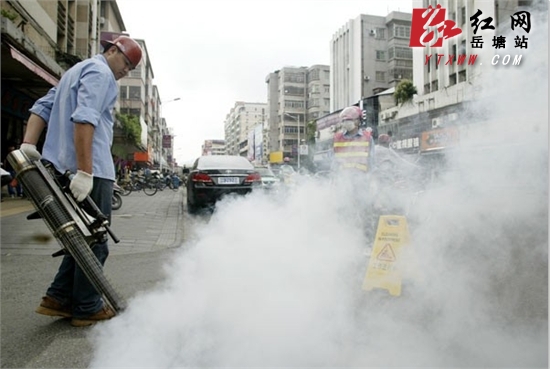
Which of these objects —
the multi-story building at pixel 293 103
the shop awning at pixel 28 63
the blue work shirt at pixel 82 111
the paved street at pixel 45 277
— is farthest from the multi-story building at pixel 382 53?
the blue work shirt at pixel 82 111

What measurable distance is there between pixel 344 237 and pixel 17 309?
2.76m

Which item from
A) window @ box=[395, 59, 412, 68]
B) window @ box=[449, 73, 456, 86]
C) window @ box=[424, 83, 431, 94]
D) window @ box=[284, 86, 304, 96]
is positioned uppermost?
window @ box=[284, 86, 304, 96]

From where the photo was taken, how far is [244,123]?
335 ft

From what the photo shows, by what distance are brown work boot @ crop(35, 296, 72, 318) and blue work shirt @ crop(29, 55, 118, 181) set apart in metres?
0.81

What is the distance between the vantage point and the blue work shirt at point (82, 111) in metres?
2.16

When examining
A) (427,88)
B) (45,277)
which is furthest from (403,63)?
(45,277)

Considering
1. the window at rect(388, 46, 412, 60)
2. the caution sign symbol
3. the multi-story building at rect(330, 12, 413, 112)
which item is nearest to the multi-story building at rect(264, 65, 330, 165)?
the multi-story building at rect(330, 12, 413, 112)

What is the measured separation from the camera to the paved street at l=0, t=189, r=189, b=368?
6.59ft

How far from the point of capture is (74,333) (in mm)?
2225

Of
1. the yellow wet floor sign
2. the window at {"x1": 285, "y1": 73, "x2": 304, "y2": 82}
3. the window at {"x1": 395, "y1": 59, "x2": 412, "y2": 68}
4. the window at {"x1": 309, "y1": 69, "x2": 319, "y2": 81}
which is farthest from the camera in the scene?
the window at {"x1": 285, "y1": 73, "x2": 304, "y2": 82}

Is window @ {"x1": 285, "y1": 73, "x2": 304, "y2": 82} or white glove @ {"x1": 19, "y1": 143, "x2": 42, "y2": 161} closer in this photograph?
white glove @ {"x1": 19, "y1": 143, "x2": 42, "y2": 161}

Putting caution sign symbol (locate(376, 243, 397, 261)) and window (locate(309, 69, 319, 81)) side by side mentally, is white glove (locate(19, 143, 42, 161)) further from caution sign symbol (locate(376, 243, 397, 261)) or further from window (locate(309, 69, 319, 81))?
window (locate(309, 69, 319, 81))

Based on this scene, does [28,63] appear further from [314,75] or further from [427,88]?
[314,75]

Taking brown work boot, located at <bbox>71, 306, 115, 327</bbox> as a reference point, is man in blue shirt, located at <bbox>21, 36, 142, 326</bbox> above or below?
above
